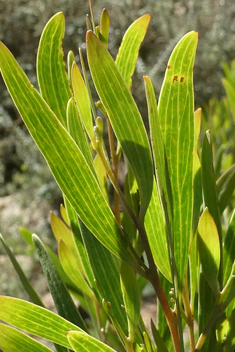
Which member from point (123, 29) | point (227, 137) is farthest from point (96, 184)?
point (123, 29)

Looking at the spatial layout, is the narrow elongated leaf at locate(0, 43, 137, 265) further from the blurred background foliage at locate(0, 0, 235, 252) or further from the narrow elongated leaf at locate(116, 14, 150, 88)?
the blurred background foliage at locate(0, 0, 235, 252)

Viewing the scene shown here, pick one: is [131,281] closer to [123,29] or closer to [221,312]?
[221,312]

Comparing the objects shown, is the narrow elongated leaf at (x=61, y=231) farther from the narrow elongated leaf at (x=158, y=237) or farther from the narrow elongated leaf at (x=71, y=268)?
the narrow elongated leaf at (x=158, y=237)

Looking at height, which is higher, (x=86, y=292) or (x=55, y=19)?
(x=55, y=19)

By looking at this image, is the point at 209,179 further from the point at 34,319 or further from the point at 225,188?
the point at 34,319

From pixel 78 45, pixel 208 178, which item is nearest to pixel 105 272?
pixel 208 178

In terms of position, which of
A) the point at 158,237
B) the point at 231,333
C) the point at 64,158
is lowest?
the point at 231,333

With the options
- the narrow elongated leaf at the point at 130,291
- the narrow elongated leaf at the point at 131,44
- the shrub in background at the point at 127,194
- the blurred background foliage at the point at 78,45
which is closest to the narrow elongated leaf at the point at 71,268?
the shrub in background at the point at 127,194
